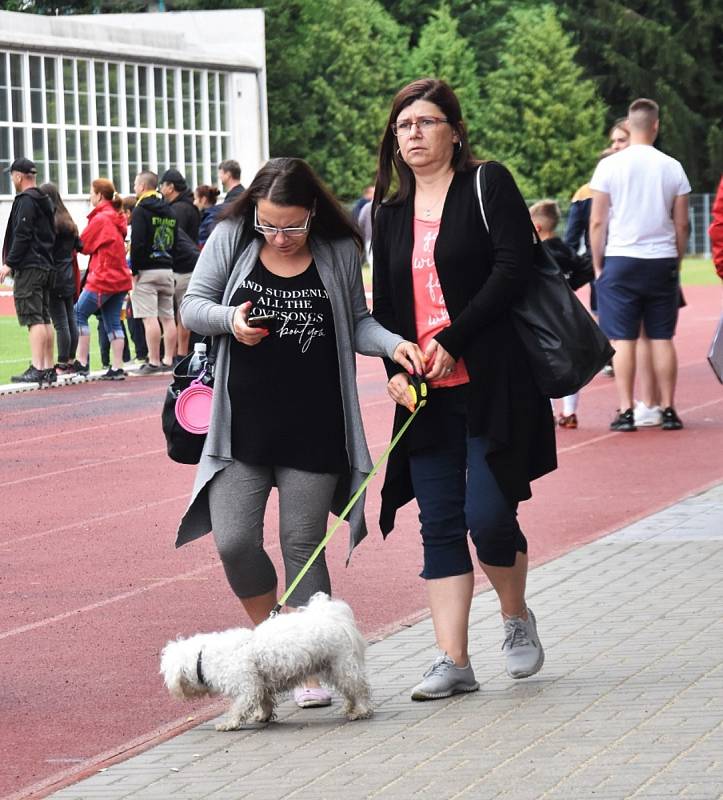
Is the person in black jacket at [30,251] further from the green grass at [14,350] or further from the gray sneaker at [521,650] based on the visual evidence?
the gray sneaker at [521,650]

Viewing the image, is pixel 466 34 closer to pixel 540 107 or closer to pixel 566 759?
pixel 540 107

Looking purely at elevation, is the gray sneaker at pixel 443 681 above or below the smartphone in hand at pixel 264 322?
below

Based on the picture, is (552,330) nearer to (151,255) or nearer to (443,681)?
(443,681)

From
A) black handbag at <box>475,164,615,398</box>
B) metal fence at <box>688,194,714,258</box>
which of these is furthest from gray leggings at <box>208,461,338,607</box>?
metal fence at <box>688,194,714,258</box>

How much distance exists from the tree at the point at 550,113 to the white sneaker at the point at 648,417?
6337cm

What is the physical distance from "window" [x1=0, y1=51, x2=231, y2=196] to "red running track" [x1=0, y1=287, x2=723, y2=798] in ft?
110

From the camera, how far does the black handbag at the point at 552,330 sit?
594cm

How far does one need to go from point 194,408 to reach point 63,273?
13.6m

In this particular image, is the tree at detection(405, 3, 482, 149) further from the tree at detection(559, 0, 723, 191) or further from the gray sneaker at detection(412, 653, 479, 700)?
the gray sneaker at detection(412, 653, 479, 700)

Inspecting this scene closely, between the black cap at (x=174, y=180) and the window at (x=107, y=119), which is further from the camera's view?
the window at (x=107, y=119)

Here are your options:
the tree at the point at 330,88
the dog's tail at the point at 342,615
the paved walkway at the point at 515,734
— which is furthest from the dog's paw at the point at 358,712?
the tree at the point at 330,88

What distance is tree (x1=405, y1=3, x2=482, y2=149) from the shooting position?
83.4 metres

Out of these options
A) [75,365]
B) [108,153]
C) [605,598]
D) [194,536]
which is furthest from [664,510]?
[108,153]

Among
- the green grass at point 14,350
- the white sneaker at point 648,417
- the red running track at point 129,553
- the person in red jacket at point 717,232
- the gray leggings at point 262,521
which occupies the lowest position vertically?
the green grass at point 14,350
